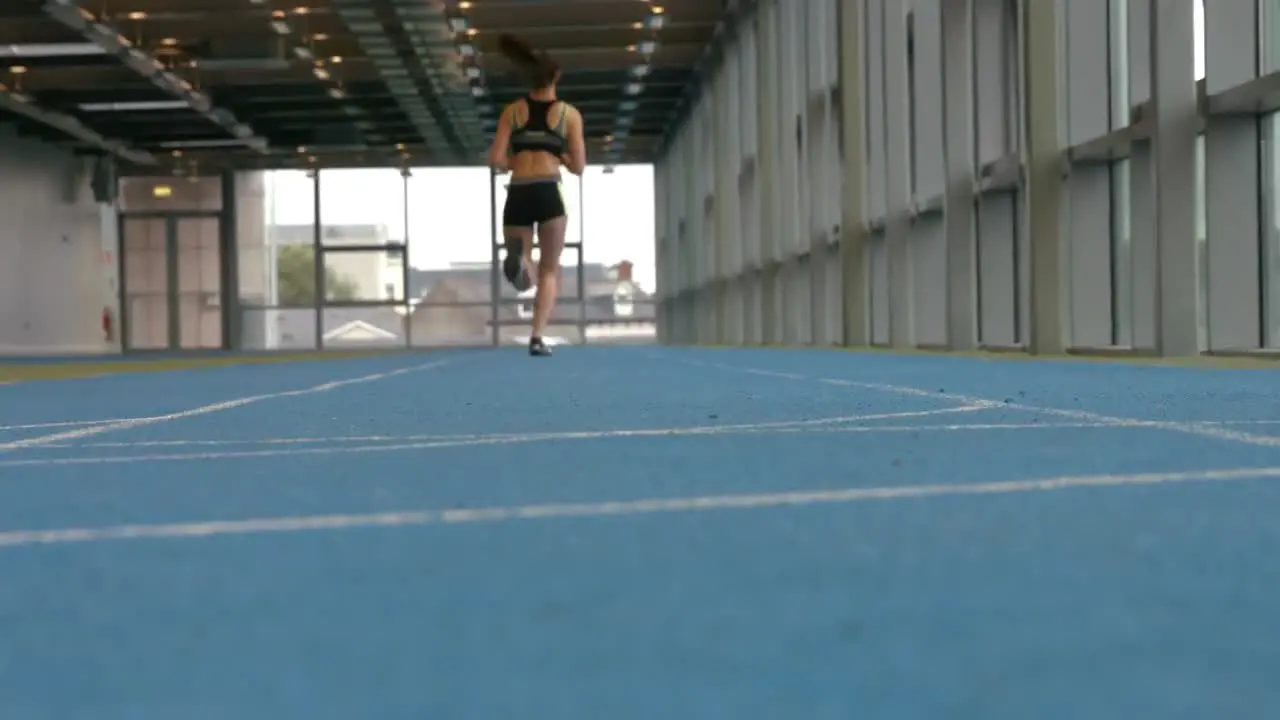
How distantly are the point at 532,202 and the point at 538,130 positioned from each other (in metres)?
0.49

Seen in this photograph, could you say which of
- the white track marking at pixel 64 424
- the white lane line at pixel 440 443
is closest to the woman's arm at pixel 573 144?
the white track marking at pixel 64 424

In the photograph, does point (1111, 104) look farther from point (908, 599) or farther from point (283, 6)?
point (283, 6)

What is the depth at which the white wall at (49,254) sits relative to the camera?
29953 mm

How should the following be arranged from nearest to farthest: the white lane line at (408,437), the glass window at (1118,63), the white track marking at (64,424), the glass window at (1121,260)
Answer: the white lane line at (408,437) < the white track marking at (64,424) < the glass window at (1121,260) < the glass window at (1118,63)

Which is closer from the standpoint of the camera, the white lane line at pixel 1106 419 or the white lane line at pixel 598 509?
the white lane line at pixel 598 509

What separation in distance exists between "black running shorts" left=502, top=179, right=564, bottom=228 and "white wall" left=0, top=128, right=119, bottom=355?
880 inches

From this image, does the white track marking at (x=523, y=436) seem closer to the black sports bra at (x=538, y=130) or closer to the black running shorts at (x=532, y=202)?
the black sports bra at (x=538, y=130)

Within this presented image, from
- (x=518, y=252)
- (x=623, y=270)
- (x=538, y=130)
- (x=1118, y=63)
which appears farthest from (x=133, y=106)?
(x=1118, y=63)

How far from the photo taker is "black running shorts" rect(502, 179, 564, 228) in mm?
9383

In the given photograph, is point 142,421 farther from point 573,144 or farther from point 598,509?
point 573,144

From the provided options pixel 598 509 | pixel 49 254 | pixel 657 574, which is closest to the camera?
pixel 657 574

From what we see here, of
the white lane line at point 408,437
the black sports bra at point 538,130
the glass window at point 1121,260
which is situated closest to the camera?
the white lane line at point 408,437

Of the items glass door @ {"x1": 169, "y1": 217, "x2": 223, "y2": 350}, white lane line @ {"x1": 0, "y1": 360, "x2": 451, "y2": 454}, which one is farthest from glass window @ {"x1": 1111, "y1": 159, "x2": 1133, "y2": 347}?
glass door @ {"x1": 169, "y1": 217, "x2": 223, "y2": 350}

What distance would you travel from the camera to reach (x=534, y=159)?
30.8 feet
